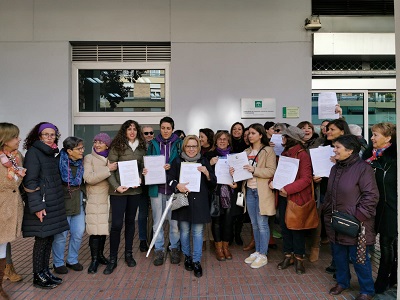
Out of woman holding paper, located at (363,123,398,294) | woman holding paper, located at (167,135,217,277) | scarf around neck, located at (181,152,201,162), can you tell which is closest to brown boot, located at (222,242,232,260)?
woman holding paper, located at (167,135,217,277)

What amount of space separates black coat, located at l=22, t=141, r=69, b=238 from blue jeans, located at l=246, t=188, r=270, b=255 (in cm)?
264

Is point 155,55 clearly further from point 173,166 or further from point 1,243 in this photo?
point 1,243

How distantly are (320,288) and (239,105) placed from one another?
4.57 m

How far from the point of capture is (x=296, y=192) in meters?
4.38

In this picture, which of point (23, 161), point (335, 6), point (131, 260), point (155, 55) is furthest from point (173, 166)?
point (335, 6)

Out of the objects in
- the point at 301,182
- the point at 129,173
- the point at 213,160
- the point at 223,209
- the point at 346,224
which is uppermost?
the point at 213,160

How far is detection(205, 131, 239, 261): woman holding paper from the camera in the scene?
16.4ft

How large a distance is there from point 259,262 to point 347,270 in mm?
1272

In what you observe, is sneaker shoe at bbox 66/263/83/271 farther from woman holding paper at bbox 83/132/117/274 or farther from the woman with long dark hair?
the woman with long dark hair

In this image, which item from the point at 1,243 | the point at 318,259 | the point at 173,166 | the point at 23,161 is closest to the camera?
the point at 1,243

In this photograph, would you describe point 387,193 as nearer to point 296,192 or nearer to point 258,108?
point 296,192

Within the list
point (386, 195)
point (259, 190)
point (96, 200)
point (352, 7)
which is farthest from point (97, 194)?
point (352, 7)

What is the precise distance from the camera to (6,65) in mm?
7629

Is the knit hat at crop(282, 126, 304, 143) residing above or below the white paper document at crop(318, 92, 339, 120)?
below
